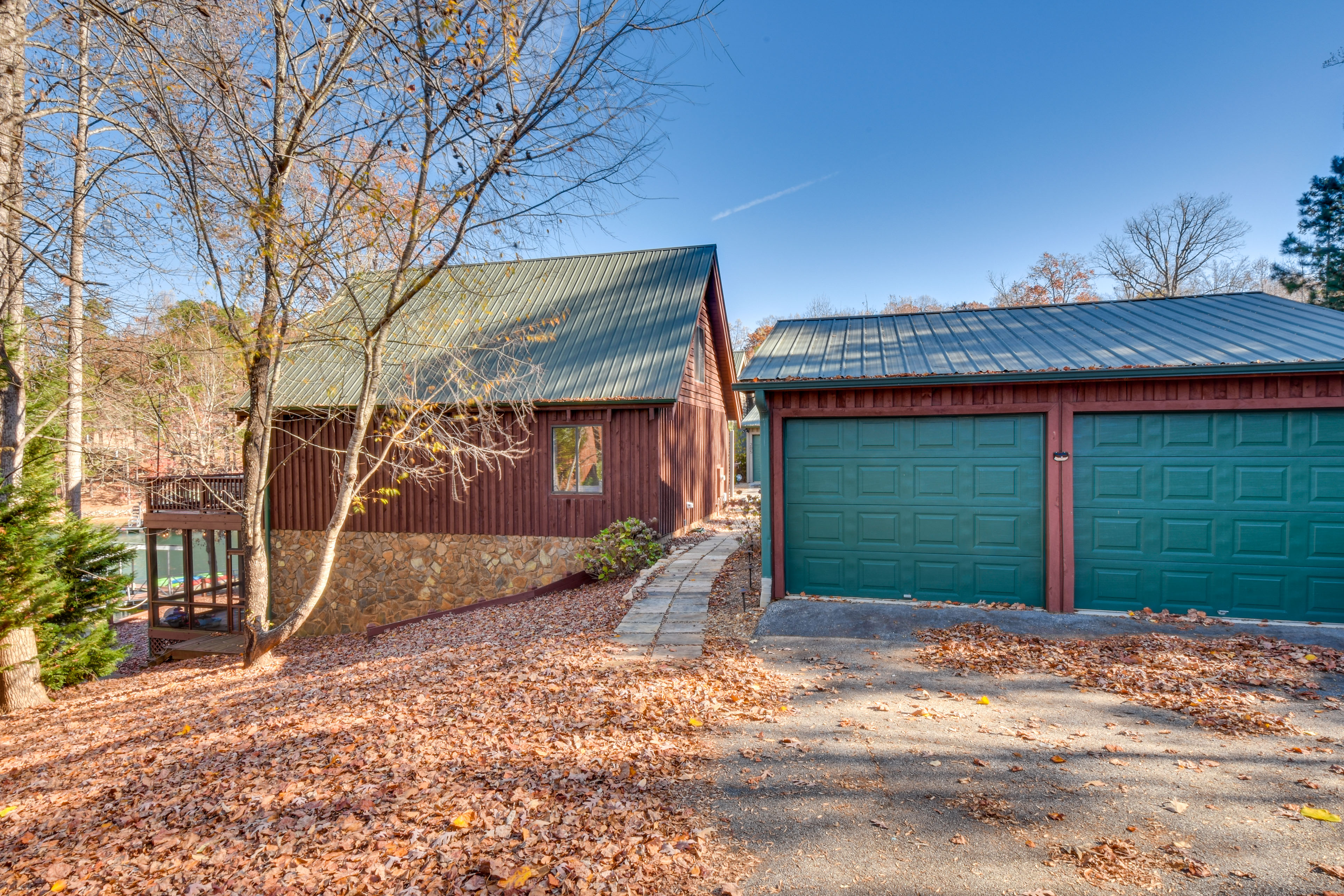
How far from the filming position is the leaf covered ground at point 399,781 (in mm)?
2656

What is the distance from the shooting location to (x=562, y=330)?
12.1m

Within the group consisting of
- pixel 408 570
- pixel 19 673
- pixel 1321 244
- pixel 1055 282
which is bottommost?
pixel 19 673

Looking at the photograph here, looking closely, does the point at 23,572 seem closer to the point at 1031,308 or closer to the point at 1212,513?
the point at 1212,513

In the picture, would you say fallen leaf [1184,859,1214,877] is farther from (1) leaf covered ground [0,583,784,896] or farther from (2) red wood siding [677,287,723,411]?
(2) red wood siding [677,287,723,411]

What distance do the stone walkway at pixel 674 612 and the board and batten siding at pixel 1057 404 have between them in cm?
112

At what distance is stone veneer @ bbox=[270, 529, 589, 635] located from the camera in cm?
1096

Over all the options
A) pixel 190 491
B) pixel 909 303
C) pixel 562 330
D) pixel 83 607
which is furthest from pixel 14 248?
pixel 909 303

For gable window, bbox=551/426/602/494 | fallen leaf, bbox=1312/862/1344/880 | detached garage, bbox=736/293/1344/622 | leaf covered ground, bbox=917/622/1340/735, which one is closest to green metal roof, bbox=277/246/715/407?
gable window, bbox=551/426/602/494

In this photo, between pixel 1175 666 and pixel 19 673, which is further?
pixel 19 673

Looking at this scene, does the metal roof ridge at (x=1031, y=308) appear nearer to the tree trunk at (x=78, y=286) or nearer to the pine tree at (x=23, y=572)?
the tree trunk at (x=78, y=286)

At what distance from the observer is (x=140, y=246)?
7059mm

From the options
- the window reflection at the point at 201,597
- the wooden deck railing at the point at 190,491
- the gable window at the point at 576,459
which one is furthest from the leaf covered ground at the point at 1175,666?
the window reflection at the point at 201,597

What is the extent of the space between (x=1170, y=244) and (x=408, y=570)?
3474 centimetres

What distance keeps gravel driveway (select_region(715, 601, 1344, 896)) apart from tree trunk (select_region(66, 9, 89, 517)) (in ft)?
24.1
